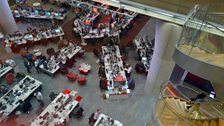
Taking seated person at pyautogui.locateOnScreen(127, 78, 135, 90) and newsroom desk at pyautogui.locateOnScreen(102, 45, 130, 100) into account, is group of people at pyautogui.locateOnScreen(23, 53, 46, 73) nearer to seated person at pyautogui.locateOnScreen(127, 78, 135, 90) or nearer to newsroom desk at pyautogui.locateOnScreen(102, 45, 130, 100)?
newsroom desk at pyautogui.locateOnScreen(102, 45, 130, 100)

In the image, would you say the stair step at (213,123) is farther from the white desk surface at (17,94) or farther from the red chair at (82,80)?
the white desk surface at (17,94)

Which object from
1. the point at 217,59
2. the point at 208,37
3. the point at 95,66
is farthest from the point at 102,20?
the point at 217,59

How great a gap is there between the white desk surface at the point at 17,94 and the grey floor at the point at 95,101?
2.18 feet

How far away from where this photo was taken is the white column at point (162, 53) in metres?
10.6

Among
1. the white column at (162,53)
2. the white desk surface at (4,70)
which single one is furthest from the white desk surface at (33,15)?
the white column at (162,53)

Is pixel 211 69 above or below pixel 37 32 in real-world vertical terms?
above

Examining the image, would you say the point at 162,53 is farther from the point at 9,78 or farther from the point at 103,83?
the point at 9,78

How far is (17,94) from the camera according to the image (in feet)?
41.4

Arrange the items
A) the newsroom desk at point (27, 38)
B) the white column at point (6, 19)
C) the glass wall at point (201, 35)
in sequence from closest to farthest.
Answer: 1. the glass wall at point (201, 35)
2. the newsroom desk at point (27, 38)
3. the white column at point (6, 19)

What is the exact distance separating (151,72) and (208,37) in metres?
4.39

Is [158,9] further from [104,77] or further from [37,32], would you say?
[37,32]

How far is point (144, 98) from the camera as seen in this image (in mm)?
13352

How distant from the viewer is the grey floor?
1241cm

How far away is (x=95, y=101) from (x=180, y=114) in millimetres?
7697
